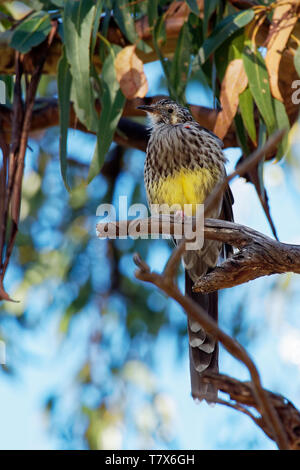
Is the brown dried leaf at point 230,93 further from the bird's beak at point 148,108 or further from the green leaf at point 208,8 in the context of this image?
the bird's beak at point 148,108

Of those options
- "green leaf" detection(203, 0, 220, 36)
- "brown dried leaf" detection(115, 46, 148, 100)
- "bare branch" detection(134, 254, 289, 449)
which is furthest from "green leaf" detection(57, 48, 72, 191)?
"bare branch" detection(134, 254, 289, 449)

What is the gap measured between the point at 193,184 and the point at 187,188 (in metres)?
0.03

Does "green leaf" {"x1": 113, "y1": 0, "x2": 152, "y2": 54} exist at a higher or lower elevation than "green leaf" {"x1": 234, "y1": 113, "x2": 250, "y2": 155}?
higher

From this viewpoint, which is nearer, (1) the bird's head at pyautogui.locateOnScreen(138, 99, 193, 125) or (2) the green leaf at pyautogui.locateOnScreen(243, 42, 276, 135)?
(2) the green leaf at pyautogui.locateOnScreen(243, 42, 276, 135)

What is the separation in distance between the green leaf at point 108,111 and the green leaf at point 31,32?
298 mm

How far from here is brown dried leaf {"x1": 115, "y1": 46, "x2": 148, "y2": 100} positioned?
2865mm

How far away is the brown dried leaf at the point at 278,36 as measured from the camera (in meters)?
2.92

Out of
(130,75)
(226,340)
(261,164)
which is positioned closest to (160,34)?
(130,75)

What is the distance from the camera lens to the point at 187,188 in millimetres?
3115

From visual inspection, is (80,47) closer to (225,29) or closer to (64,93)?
(64,93)

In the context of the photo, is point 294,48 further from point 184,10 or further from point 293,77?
point 184,10

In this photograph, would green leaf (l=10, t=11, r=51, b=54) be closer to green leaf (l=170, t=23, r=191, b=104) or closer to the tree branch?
green leaf (l=170, t=23, r=191, b=104)

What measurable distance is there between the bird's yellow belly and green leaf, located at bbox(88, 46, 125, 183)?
352 millimetres

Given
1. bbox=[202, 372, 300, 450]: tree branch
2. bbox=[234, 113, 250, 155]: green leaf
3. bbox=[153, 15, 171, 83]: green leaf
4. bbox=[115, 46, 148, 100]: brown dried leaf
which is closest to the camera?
bbox=[202, 372, 300, 450]: tree branch
